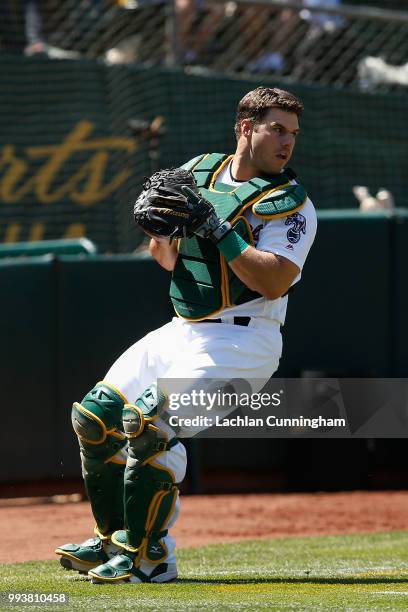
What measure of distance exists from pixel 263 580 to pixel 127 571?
0.69 metres

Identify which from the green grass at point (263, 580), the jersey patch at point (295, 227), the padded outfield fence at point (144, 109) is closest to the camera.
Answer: the green grass at point (263, 580)

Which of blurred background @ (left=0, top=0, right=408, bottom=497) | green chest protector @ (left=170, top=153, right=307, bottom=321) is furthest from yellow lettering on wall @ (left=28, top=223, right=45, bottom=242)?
green chest protector @ (left=170, top=153, right=307, bottom=321)

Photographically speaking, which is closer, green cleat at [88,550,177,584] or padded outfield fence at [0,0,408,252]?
green cleat at [88,550,177,584]

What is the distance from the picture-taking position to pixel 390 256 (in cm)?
919

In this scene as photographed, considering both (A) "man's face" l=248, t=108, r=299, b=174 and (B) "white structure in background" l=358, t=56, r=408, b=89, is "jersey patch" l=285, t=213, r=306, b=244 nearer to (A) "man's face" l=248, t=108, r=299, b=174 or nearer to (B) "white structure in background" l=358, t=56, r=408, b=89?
(A) "man's face" l=248, t=108, r=299, b=174

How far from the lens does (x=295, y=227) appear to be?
15.9ft

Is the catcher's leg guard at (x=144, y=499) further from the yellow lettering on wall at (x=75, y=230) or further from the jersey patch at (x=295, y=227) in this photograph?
the yellow lettering on wall at (x=75, y=230)

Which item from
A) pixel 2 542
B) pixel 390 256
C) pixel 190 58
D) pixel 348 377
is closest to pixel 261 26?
pixel 190 58

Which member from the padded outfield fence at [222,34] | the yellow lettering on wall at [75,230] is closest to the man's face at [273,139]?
the yellow lettering on wall at [75,230]

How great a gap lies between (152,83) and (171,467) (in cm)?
598

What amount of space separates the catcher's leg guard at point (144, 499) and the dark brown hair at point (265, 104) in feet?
4.11

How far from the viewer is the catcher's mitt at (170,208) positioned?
4676 millimetres

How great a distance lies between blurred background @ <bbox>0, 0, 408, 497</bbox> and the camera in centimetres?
874

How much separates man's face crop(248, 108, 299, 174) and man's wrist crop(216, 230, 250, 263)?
1.51 feet
